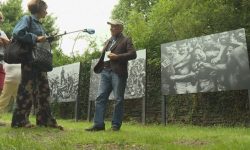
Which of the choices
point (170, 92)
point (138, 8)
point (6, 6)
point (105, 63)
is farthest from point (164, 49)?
point (138, 8)

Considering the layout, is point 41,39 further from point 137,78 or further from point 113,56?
point 137,78

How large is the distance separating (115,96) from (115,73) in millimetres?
366

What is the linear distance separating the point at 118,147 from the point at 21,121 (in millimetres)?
2030

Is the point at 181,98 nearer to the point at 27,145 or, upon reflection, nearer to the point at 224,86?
the point at 224,86

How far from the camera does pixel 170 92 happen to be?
10.0 meters

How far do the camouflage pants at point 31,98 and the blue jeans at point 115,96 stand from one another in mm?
753

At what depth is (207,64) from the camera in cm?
943

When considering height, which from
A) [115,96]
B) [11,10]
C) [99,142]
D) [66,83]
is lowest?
[99,142]

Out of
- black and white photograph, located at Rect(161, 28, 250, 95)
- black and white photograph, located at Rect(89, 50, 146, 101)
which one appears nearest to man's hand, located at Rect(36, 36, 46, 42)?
black and white photograph, located at Rect(161, 28, 250, 95)

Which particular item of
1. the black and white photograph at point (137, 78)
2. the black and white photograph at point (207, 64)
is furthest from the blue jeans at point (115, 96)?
the black and white photograph at point (137, 78)

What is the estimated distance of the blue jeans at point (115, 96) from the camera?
7.10 m

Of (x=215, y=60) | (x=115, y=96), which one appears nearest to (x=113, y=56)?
(x=115, y=96)

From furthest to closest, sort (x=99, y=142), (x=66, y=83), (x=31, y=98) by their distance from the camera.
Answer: (x=66, y=83) → (x=31, y=98) → (x=99, y=142)

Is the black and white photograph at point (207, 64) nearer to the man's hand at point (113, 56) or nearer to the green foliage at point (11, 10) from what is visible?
the man's hand at point (113, 56)
